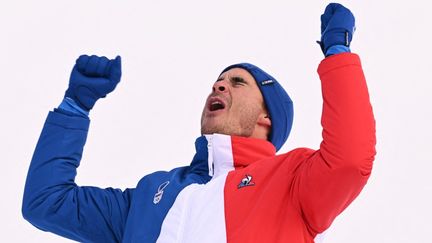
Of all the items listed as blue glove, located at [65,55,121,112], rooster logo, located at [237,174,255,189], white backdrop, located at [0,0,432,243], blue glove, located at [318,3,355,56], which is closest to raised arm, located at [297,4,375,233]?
blue glove, located at [318,3,355,56]

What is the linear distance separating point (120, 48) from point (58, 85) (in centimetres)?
46

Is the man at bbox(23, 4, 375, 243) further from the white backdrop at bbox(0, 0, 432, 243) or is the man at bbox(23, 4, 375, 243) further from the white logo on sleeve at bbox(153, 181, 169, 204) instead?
the white backdrop at bbox(0, 0, 432, 243)

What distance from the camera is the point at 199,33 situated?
195 inches

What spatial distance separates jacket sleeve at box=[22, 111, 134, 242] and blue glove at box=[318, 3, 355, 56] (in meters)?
1.09

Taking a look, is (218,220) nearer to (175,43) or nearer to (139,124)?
(139,124)

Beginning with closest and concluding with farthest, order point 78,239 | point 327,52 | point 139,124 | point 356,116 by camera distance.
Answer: point 356,116 → point 327,52 → point 78,239 → point 139,124

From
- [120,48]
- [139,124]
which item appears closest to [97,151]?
[139,124]

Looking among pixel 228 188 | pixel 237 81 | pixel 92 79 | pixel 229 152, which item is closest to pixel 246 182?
pixel 228 188

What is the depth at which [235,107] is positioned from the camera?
127 inches

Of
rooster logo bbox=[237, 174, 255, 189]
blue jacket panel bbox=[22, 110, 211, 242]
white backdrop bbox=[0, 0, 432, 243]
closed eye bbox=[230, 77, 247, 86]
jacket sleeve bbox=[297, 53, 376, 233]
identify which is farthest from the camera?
white backdrop bbox=[0, 0, 432, 243]

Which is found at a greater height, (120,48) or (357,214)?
(120,48)

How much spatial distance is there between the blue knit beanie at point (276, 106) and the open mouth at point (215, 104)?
0.20 metres

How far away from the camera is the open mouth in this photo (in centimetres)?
327

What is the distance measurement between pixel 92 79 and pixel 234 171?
779 millimetres
